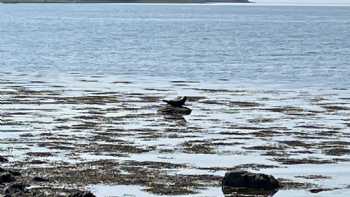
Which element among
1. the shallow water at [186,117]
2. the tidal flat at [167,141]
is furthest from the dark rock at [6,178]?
the shallow water at [186,117]

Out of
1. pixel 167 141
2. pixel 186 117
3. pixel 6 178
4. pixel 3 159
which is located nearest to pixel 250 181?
pixel 6 178

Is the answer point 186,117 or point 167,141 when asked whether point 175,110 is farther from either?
point 167,141

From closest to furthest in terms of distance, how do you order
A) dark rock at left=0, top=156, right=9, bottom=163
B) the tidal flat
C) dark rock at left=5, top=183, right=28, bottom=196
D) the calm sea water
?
dark rock at left=5, top=183, right=28, bottom=196 < the tidal flat < dark rock at left=0, top=156, right=9, bottom=163 < the calm sea water

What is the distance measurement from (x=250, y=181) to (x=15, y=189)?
6.08m

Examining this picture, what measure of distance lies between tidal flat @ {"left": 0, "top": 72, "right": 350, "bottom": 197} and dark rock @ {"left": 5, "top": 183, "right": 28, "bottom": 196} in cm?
19

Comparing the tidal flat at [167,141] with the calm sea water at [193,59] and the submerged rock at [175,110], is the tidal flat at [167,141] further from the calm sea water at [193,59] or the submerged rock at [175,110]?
the calm sea water at [193,59]

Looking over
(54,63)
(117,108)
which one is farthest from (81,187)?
(54,63)

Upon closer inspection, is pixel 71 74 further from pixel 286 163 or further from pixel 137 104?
pixel 286 163

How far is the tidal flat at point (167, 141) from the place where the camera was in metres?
24.8

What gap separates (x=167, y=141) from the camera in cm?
3189

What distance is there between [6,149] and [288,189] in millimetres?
10076

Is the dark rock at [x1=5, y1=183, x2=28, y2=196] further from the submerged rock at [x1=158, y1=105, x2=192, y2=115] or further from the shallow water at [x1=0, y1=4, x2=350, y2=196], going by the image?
the submerged rock at [x1=158, y1=105, x2=192, y2=115]

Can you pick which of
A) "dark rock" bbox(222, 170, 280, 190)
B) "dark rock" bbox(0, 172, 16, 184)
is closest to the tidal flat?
"dark rock" bbox(222, 170, 280, 190)

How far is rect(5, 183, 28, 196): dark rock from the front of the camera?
22.0 metres
